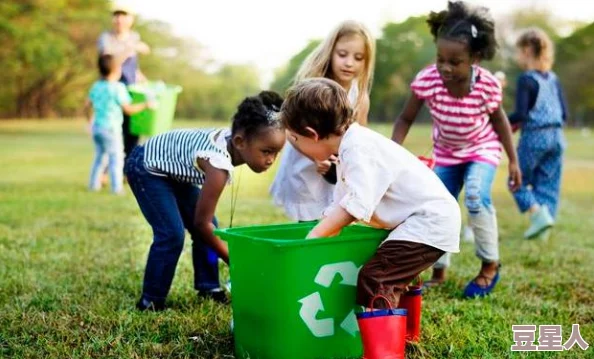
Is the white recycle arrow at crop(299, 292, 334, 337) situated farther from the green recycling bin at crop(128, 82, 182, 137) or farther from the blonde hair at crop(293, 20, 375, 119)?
the green recycling bin at crop(128, 82, 182, 137)

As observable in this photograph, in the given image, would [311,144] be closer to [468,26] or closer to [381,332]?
[381,332]

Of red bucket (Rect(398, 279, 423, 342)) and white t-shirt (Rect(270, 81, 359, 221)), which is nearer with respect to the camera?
red bucket (Rect(398, 279, 423, 342))

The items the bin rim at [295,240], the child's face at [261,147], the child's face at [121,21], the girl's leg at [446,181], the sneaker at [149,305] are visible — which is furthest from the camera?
the child's face at [121,21]

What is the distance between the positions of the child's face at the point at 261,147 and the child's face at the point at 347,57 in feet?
2.95

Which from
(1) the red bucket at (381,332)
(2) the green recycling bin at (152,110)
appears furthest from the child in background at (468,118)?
(2) the green recycling bin at (152,110)

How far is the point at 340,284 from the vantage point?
2.66 metres

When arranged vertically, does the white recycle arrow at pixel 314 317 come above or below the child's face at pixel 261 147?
below

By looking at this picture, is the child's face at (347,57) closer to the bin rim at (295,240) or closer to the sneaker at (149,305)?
the bin rim at (295,240)

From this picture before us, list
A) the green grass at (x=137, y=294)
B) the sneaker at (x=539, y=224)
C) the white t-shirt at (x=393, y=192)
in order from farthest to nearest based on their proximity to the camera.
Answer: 1. the sneaker at (x=539, y=224)
2. the green grass at (x=137, y=294)
3. the white t-shirt at (x=393, y=192)

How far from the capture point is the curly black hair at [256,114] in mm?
2934

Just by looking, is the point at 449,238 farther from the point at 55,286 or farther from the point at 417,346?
the point at 55,286

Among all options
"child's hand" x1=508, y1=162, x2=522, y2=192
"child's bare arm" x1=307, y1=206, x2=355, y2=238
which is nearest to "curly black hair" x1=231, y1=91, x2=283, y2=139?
"child's bare arm" x1=307, y1=206, x2=355, y2=238

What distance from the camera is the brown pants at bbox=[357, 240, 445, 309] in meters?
2.64

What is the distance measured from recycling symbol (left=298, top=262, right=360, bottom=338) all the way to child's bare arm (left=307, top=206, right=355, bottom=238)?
0.11 meters
